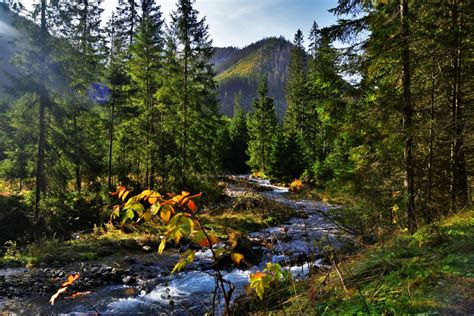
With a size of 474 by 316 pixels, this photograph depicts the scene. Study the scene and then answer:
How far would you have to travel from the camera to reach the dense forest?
8.11 meters

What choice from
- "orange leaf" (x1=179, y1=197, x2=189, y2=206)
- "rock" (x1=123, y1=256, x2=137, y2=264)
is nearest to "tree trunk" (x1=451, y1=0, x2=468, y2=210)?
"orange leaf" (x1=179, y1=197, x2=189, y2=206)

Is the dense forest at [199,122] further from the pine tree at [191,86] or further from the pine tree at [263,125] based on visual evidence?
the pine tree at [263,125]

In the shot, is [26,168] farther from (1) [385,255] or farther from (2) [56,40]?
(1) [385,255]

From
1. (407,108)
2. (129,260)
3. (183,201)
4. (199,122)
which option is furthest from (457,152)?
(199,122)

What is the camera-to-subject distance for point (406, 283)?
339 centimetres

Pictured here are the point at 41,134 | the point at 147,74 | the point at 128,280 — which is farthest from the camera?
the point at 147,74

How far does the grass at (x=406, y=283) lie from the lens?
9.69 feet

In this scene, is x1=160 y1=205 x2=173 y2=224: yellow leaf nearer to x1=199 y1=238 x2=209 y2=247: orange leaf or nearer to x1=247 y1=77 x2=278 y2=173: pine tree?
x1=199 y1=238 x2=209 y2=247: orange leaf

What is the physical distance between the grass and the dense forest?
272 millimetres

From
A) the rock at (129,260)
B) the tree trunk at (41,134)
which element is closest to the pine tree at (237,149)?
the tree trunk at (41,134)

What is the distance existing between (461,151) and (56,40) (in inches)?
648

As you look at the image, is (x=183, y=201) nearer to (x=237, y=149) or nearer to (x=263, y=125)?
(x=263, y=125)

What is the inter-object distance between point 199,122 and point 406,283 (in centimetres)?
1887

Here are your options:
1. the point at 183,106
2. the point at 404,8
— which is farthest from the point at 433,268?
the point at 183,106
